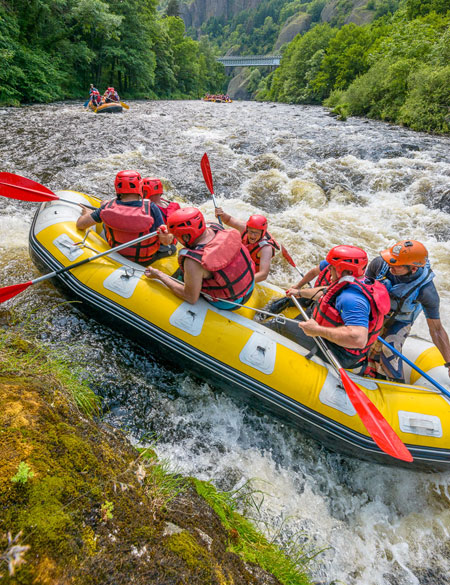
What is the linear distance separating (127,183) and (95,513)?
2880 millimetres

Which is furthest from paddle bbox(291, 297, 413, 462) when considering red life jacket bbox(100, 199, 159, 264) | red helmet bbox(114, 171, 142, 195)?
red helmet bbox(114, 171, 142, 195)

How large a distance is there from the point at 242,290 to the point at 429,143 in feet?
34.5

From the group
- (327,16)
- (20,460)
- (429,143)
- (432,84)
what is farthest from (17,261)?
(327,16)

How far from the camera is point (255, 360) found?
2.83m

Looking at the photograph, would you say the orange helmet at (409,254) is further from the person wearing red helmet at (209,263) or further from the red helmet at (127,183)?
the red helmet at (127,183)

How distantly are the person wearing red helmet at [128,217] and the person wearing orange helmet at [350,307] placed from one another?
2.01m

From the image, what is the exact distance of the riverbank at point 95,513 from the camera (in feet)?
3.70

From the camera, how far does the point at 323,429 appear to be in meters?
2.68

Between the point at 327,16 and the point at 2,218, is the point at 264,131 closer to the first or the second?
the point at 2,218

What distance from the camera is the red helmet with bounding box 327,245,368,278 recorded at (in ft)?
7.88

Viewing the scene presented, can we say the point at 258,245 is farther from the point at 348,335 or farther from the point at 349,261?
the point at 348,335

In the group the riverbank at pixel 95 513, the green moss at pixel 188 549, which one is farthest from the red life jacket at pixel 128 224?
the green moss at pixel 188 549

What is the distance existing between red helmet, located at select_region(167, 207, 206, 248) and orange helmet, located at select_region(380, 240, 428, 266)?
165 cm

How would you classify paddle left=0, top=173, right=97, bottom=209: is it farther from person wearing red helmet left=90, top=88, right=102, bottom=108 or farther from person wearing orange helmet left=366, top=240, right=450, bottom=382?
person wearing red helmet left=90, top=88, right=102, bottom=108
